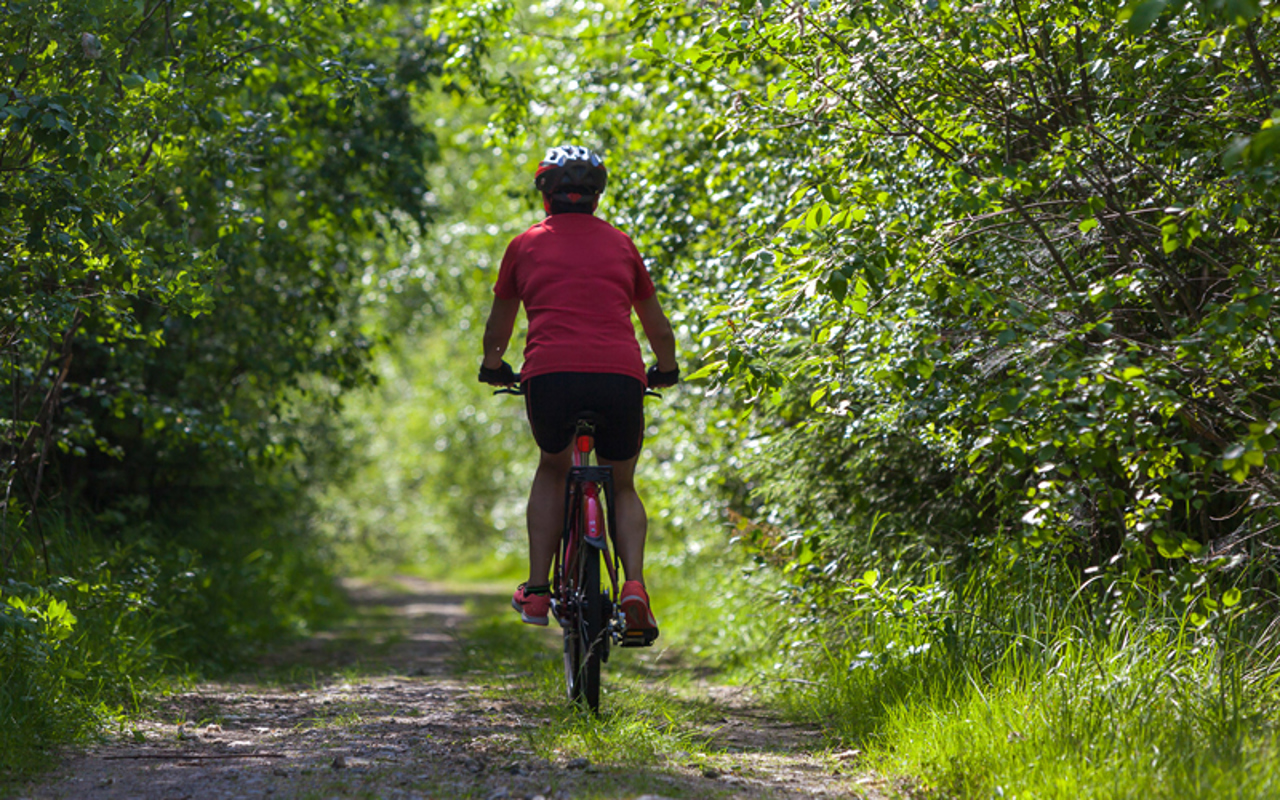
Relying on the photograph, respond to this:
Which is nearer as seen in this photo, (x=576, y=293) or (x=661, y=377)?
(x=576, y=293)

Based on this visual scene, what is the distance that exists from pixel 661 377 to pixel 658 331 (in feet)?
0.65

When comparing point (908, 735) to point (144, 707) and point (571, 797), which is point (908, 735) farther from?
point (144, 707)

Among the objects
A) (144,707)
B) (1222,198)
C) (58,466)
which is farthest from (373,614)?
(1222,198)

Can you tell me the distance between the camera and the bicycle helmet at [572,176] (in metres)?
4.17

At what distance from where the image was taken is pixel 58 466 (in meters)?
6.20

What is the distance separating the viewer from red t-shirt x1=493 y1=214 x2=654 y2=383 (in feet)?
13.0

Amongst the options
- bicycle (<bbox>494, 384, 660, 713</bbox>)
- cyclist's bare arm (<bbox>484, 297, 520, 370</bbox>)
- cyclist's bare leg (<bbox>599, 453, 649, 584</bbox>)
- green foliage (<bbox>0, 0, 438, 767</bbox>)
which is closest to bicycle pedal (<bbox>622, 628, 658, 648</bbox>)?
bicycle (<bbox>494, 384, 660, 713</bbox>)

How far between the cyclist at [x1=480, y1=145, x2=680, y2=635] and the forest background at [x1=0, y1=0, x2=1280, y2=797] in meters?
0.38

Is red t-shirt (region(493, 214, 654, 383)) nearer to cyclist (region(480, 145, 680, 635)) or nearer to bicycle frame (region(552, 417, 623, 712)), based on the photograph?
cyclist (region(480, 145, 680, 635))

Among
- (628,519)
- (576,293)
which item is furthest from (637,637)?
(576,293)

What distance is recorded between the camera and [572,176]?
4.17 metres

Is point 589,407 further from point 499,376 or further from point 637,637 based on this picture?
point 637,637

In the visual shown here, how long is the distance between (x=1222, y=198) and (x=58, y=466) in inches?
239

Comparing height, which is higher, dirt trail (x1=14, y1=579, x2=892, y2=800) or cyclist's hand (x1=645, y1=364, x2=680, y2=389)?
cyclist's hand (x1=645, y1=364, x2=680, y2=389)
